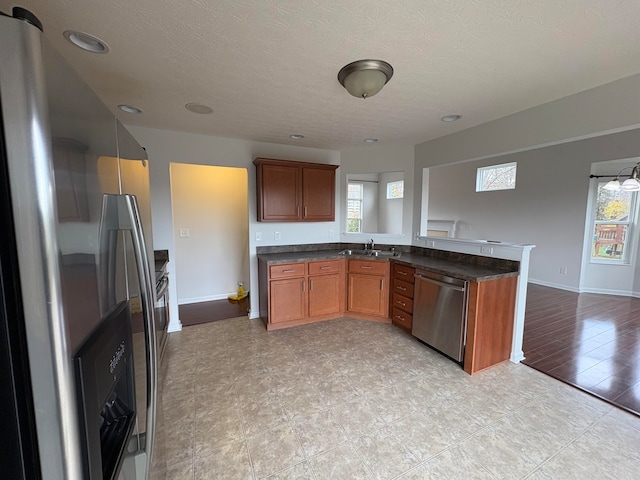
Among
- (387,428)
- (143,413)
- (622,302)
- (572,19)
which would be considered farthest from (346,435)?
(622,302)

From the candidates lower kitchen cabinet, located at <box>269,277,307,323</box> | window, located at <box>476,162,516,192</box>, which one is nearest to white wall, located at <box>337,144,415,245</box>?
lower kitchen cabinet, located at <box>269,277,307,323</box>

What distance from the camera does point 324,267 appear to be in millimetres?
3641

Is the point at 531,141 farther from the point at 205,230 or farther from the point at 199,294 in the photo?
the point at 199,294

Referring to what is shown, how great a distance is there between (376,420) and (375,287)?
72.2 inches

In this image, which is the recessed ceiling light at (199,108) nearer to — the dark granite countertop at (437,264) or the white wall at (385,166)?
the dark granite countertop at (437,264)

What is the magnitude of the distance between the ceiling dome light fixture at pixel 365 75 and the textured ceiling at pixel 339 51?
59 mm

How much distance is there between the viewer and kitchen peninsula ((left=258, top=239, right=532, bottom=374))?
2.59 meters

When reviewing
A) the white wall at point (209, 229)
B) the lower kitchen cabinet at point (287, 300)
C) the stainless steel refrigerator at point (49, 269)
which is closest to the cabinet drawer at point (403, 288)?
the lower kitchen cabinet at point (287, 300)

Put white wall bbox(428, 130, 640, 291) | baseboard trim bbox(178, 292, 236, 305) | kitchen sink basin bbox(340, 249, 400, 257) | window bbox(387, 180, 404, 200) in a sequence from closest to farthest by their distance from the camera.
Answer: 1. kitchen sink basin bbox(340, 249, 400, 257)
2. baseboard trim bbox(178, 292, 236, 305)
3. white wall bbox(428, 130, 640, 291)
4. window bbox(387, 180, 404, 200)

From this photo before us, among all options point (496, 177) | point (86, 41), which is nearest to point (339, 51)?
point (86, 41)

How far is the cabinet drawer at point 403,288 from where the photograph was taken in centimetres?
324

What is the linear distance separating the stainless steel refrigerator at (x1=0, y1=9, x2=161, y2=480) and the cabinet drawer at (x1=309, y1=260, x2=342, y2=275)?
117 inches

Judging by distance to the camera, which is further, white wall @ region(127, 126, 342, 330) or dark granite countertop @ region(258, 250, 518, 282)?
white wall @ region(127, 126, 342, 330)

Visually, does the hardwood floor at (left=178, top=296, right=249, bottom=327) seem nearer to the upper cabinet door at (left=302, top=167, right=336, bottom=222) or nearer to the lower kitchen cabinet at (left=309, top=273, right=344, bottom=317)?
the lower kitchen cabinet at (left=309, top=273, right=344, bottom=317)
